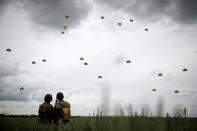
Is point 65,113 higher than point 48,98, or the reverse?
point 48,98

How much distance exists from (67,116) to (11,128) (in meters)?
7.25

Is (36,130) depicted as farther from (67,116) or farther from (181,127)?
(67,116)

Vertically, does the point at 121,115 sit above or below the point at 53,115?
above

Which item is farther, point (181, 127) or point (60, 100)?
point (60, 100)

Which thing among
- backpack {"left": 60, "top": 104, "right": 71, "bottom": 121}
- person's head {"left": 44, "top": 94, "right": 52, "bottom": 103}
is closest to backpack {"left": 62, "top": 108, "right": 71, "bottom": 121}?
backpack {"left": 60, "top": 104, "right": 71, "bottom": 121}

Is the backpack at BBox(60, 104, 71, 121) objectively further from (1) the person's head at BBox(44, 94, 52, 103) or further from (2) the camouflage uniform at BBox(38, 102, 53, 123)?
(1) the person's head at BBox(44, 94, 52, 103)

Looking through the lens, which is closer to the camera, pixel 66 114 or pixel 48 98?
pixel 66 114

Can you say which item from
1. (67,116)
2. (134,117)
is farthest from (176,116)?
(67,116)

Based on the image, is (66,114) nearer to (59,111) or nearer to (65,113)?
(65,113)

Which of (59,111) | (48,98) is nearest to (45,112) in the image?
(48,98)

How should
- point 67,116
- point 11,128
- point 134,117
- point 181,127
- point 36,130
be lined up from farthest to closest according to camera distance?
1. point 67,116
2. point 36,130
3. point 11,128
4. point 181,127
5. point 134,117

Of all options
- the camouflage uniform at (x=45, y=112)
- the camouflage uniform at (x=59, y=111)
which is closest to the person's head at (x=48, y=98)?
the camouflage uniform at (x=45, y=112)

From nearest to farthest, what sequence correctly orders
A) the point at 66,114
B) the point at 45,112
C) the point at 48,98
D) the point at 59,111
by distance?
the point at 59,111 → the point at 66,114 → the point at 45,112 → the point at 48,98

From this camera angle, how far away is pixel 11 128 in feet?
16.8
